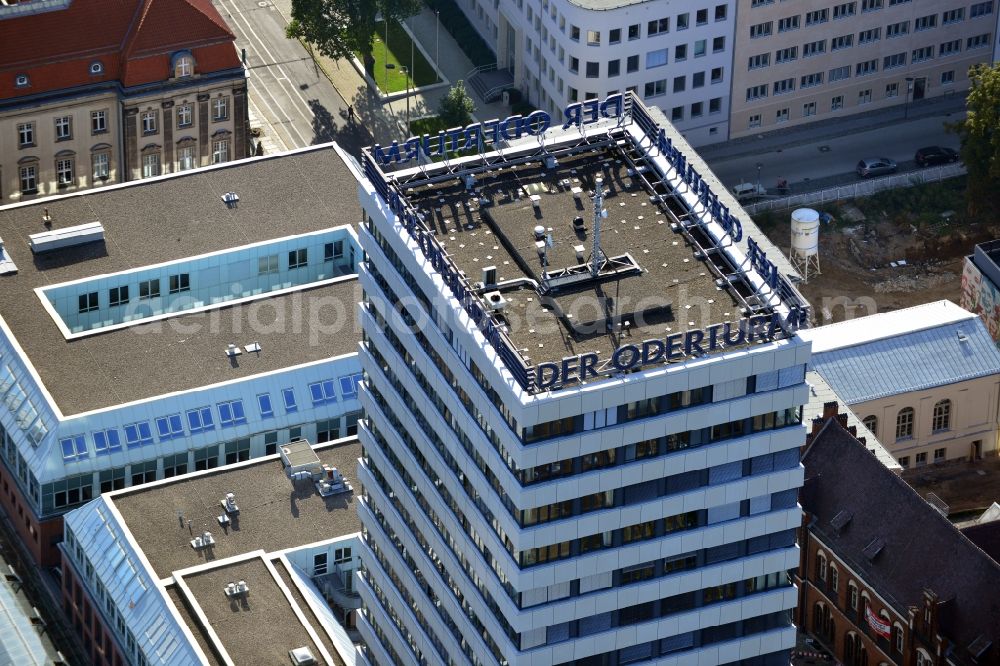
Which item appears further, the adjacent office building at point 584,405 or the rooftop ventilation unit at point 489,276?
the rooftop ventilation unit at point 489,276

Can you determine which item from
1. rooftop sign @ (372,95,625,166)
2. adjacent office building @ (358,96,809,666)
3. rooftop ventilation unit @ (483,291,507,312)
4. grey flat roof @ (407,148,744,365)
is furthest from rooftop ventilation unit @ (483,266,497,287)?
rooftop sign @ (372,95,625,166)

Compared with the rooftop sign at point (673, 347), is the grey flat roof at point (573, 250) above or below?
above

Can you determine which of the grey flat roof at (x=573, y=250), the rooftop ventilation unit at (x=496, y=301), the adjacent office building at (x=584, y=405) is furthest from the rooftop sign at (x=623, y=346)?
the grey flat roof at (x=573, y=250)

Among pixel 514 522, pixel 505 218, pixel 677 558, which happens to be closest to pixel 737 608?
pixel 677 558

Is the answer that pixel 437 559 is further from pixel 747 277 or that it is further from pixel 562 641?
pixel 747 277

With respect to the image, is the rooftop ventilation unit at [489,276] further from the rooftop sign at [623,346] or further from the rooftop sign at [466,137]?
the rooftop sign at [466,137]

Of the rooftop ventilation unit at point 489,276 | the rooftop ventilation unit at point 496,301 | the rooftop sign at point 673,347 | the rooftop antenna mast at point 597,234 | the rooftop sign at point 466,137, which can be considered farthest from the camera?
the rooftop sign at point 466,137
